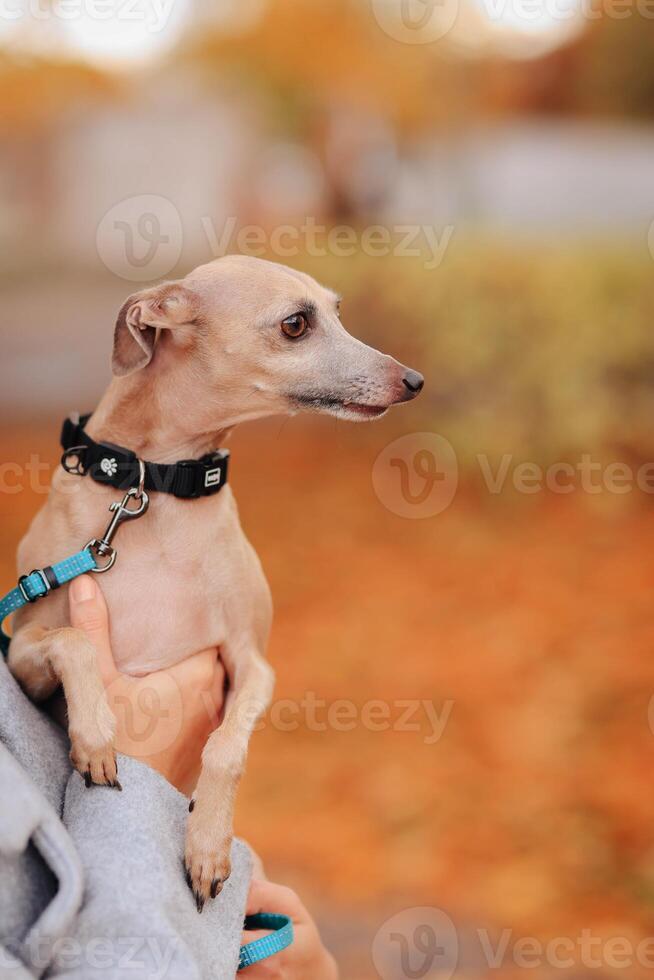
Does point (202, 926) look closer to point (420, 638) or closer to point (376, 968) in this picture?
point (376, 968)

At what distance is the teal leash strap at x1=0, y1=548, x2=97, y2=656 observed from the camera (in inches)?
77.2

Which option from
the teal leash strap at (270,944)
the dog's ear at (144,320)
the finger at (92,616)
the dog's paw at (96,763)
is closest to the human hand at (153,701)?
the finger at (92,616)

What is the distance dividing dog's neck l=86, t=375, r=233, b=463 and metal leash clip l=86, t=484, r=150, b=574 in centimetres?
11

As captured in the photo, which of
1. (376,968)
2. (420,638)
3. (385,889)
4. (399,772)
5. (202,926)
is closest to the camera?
(202,926)

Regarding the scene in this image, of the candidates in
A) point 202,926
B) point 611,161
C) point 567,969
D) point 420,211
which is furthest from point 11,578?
point 611,161

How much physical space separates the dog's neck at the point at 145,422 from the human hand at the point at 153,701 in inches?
11.8

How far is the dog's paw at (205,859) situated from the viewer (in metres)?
1.59

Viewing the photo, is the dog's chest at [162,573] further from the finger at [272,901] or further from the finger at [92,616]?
the finger at [272,901]

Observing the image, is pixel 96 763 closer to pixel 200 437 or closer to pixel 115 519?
pixel 115 519

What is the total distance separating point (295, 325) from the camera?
7.43 feet

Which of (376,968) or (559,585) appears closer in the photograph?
(376,968)

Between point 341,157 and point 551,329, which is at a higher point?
A: point 341,157

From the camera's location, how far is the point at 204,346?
7.33ft

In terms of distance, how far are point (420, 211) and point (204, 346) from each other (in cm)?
852
